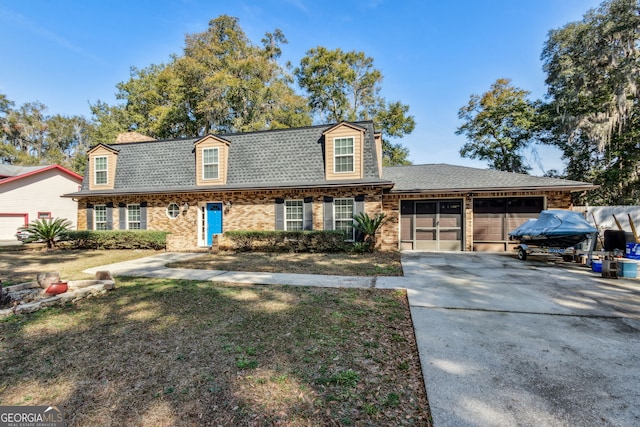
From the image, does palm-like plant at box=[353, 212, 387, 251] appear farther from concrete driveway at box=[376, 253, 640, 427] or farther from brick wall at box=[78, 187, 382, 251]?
concrete driveway at box=[376, 253, 640, 427]

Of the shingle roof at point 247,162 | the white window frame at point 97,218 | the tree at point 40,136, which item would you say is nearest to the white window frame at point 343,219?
the shingle roof at point 247,162

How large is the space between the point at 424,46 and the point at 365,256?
9.94 meters

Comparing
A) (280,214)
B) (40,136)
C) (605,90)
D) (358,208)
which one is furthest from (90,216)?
(40,136)

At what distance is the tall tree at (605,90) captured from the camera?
14.6m

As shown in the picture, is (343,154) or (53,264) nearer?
(53,264)

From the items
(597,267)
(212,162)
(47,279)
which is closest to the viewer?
(47,279)

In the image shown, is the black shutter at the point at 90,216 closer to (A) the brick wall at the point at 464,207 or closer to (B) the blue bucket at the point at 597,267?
(A) the brick wall at the point at 464,207

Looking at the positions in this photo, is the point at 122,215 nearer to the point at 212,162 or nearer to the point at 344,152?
the point at 212,162

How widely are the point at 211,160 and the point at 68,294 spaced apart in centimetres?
873

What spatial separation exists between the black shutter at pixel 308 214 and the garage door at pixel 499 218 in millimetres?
6618

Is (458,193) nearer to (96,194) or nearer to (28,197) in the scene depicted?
(96,194)

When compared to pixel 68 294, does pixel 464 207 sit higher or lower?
higher

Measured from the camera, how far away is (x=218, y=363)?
9.23 feet

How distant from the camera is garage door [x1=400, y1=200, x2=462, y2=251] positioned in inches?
455
